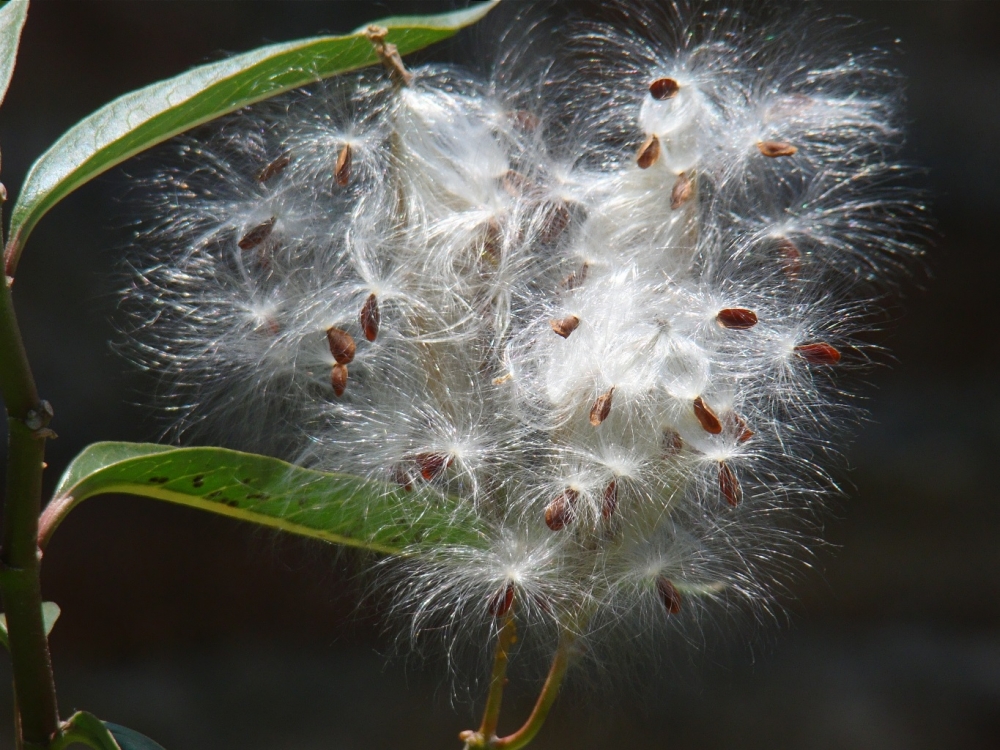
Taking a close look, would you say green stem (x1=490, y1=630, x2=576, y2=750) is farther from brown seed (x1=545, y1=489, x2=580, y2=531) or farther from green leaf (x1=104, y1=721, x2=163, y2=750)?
green leaf (x1=104, y1=721, x2=163, y2=750)

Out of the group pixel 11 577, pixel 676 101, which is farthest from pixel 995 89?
pixel 11 577

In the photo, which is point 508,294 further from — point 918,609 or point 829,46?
point 918,609

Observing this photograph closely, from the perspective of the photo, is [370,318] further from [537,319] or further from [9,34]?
[9,34]

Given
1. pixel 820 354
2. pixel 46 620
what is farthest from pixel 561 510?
pixel 46 620

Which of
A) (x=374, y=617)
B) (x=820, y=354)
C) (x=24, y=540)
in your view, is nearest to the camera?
(x=24, y=540)

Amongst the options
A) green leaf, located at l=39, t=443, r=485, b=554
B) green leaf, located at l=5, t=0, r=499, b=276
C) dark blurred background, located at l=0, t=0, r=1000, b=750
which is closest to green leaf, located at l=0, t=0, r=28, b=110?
green leaf, located at l=5, t=0, r=499, b=276

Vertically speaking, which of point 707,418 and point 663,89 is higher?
point 663,89

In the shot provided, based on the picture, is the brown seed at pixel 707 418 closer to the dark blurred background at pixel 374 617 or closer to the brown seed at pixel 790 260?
the brown seed at pixel 790 260

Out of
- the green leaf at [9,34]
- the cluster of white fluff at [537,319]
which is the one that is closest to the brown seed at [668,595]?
the cluster of white fluff at [537,319]
